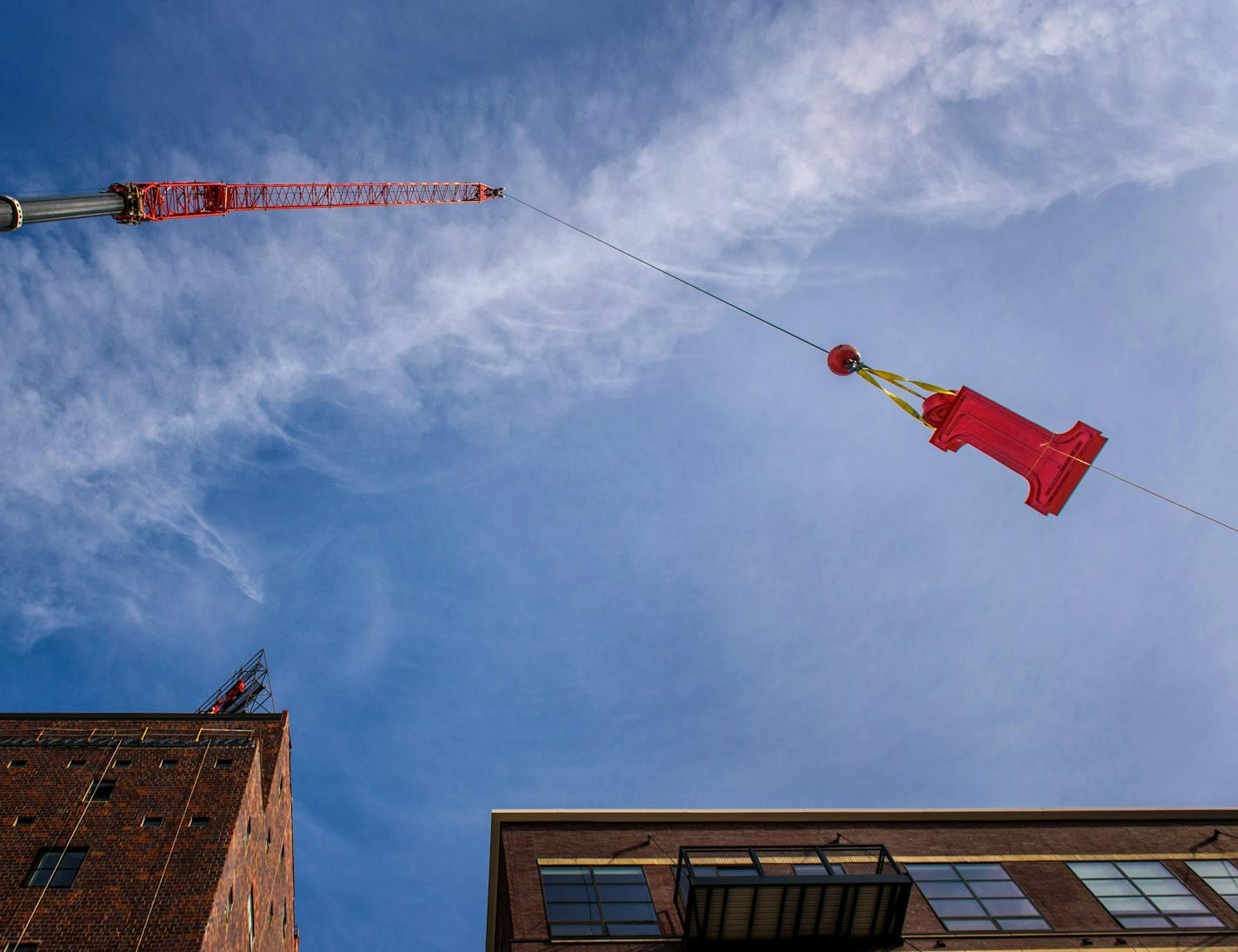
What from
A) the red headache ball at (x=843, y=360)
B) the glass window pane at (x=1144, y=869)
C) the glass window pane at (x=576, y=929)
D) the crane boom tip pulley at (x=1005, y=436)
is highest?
the red headache ball at (x=843, y=360)

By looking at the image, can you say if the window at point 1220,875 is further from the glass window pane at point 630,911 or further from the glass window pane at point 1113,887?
the glass window pane at point 630,911

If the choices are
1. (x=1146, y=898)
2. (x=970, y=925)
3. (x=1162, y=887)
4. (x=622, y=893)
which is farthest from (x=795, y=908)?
(x=1162, y=887)

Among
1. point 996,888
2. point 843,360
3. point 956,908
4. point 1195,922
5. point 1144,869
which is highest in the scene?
point 843,360

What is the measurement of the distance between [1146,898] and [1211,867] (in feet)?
9.32

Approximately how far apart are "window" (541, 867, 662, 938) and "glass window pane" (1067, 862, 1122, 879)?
12.4 m

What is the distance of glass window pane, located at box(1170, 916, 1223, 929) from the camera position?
965 inches

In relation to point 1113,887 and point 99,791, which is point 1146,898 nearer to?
point 1113,887

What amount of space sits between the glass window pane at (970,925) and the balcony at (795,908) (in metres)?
1.84

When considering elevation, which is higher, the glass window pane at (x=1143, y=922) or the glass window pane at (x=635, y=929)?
the glass window pane at (x=635, y=929)

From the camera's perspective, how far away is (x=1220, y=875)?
26.3 m

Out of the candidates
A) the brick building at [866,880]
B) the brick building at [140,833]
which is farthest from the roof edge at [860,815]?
the brick building at [140,833]

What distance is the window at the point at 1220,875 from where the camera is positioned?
2566 centimetres

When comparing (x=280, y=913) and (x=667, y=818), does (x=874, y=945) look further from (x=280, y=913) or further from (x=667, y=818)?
Answer: (x=280, y=913)

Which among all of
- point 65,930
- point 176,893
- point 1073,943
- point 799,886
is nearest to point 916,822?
point 1073,943
